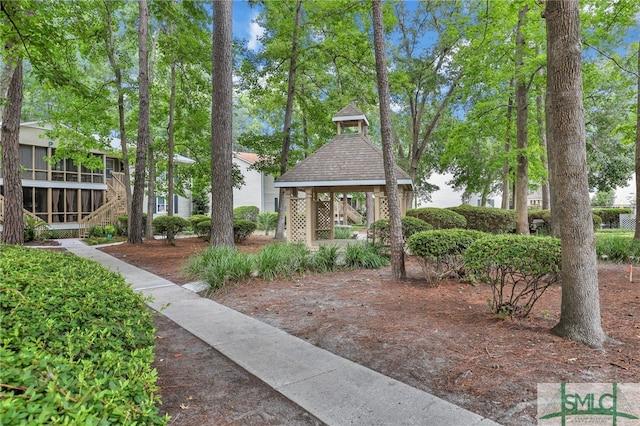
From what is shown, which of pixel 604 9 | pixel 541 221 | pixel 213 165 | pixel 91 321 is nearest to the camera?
pixel 91 321

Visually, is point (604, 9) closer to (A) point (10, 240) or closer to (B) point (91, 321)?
(B) point (91, 321)

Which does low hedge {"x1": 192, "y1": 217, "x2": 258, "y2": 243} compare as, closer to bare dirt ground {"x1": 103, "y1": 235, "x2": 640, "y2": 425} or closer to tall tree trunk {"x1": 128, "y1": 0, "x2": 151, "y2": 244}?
tall tree trunk {"x1": 128, "y1": 0, "x2": 151, "y2": 244}

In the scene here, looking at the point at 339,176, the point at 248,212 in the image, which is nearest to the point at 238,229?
the point at 339,176

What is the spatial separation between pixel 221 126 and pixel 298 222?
522 centimetres

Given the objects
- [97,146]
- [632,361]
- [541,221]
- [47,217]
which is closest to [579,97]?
[632,361]

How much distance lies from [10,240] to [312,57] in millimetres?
12835

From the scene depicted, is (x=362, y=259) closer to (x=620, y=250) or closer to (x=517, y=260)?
(x=517, y=260)

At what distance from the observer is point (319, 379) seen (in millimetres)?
3346

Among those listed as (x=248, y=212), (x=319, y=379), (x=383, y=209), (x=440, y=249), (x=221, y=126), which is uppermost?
(x=221, y=126)

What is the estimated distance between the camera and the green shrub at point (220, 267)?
7210 mm

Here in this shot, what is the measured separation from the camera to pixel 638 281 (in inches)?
291

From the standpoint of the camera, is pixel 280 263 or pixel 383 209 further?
pixel 383 209

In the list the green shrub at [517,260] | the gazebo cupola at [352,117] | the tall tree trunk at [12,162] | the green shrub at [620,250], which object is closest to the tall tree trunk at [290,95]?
the gazebo cupola at [352,117]

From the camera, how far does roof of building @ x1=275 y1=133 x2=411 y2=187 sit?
41.7ft
